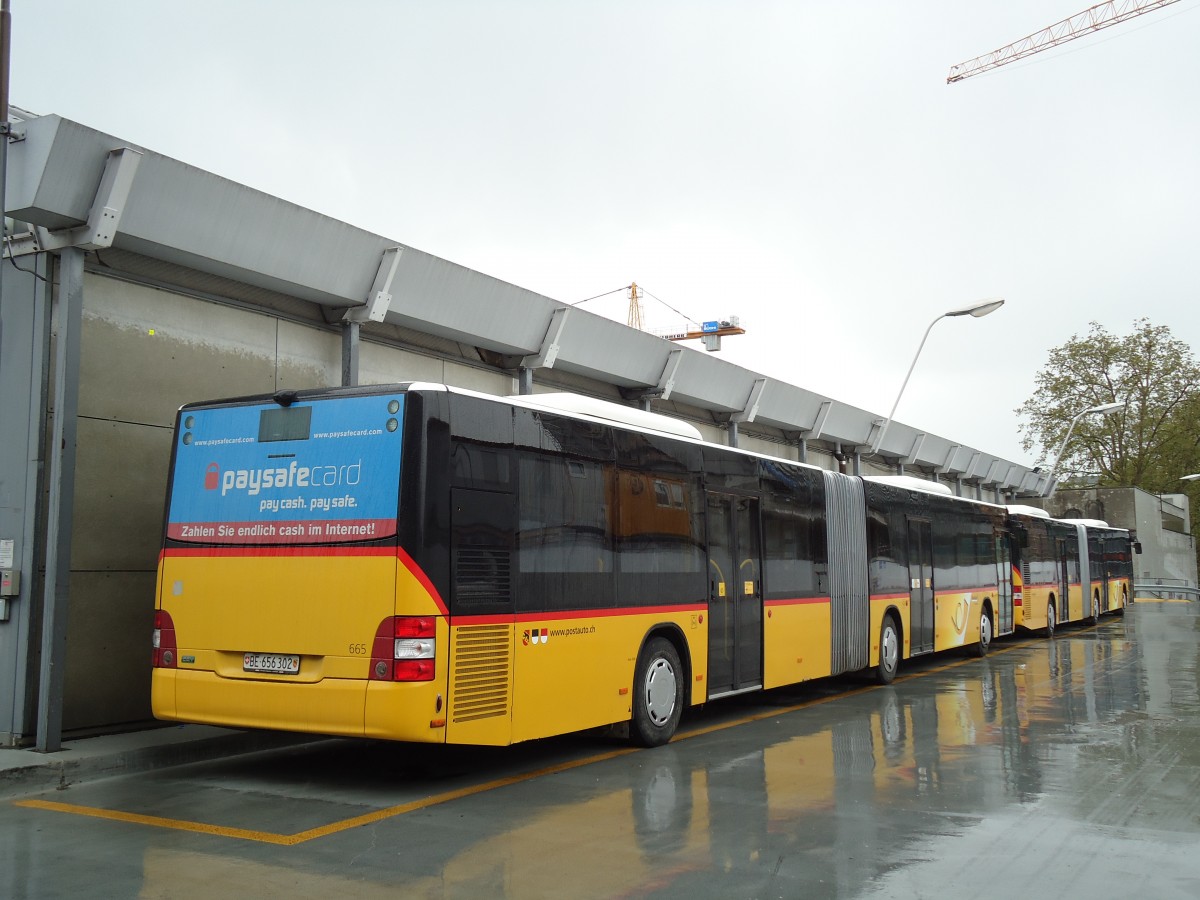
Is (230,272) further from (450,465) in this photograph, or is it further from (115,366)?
(450,465)

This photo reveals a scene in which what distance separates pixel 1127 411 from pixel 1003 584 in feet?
188

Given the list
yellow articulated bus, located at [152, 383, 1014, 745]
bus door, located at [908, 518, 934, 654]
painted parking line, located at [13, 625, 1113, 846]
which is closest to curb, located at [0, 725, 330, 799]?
painted parking line, located at [13, 625, 1113, 846]

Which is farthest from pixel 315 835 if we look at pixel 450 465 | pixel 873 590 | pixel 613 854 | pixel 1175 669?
pixel 1175 669

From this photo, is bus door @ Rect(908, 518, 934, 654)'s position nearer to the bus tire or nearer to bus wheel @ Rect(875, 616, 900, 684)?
bus wheel @ Rect(875, 616, 900, 684)

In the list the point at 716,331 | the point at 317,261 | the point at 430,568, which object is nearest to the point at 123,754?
the point at 430,568

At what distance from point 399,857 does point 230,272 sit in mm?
7266

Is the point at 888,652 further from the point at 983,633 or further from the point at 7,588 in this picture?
the point at 7,588

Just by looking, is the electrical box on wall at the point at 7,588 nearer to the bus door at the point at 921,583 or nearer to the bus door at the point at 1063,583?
the bus door at the point at 921,583

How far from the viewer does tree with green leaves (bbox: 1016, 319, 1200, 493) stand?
2847 inches

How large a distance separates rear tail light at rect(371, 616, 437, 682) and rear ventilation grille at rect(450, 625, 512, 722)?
0.81 feet

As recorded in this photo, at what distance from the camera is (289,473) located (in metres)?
8.52

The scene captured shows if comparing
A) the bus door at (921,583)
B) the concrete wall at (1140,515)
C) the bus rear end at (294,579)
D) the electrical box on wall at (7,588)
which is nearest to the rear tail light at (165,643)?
the bus rear end at (294,579)

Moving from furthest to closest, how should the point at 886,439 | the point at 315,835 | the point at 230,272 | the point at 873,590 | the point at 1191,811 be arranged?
the point at 886,439, the point at 873,590, the point at 230,272, the point at 1191,811, the point at 315,835

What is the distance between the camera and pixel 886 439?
3116 cm
